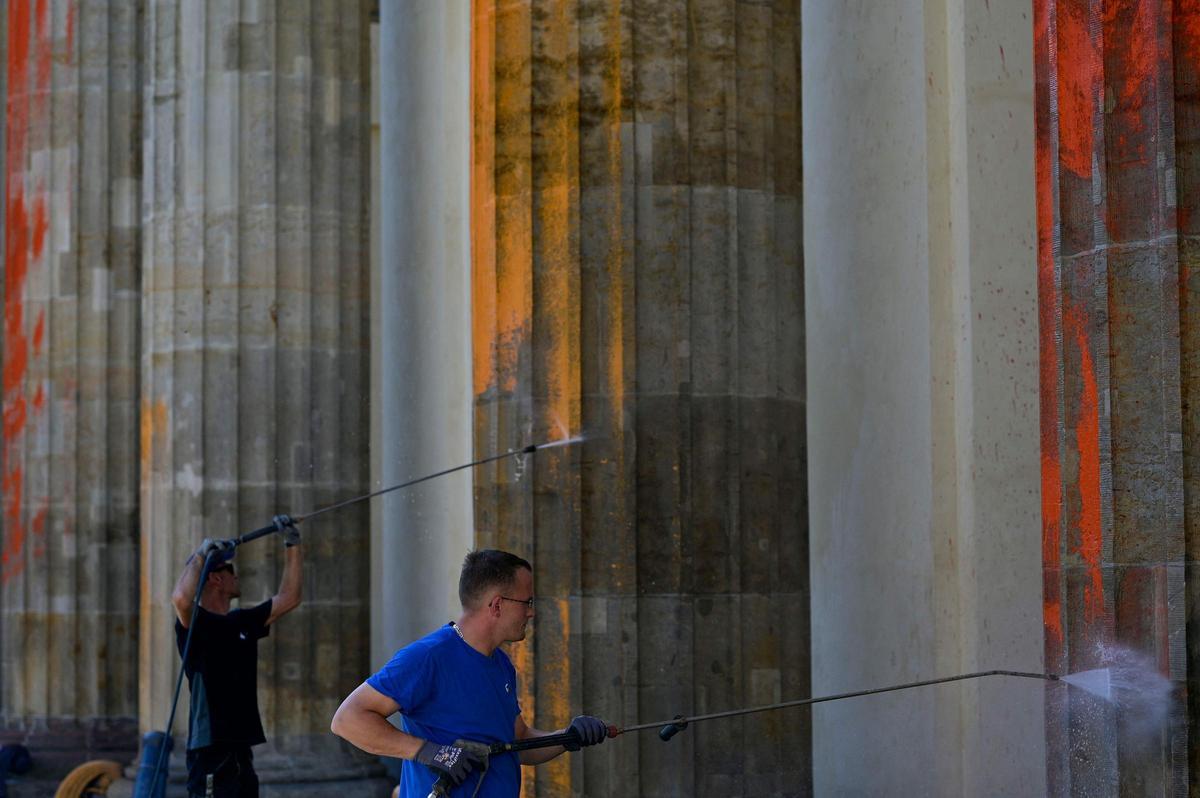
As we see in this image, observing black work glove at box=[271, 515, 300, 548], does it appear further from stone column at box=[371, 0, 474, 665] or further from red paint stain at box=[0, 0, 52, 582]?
red paint stain at box=[0, 0, 52, 582]

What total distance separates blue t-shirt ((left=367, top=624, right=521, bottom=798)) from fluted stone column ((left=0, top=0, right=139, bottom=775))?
29.6ft

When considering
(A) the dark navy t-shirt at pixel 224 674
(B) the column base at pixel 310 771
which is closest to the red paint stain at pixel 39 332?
(B) the column base at pixel 310 771

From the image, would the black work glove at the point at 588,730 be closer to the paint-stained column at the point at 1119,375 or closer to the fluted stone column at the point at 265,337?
the paint-stained column at the point at 1119,375

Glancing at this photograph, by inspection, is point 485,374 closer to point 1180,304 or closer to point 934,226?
point 934,226

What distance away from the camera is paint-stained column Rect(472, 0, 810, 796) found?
30.0 ft

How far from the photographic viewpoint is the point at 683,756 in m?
9.09

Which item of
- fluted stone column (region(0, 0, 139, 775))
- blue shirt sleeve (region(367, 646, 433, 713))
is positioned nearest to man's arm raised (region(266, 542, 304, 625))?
blue shirt sleeve (region(367, 646, 433, 713))

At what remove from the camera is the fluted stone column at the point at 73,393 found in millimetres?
15211

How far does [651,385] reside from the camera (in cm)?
921

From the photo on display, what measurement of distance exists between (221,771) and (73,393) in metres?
5.70

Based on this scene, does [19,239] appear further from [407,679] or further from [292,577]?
[407,679]

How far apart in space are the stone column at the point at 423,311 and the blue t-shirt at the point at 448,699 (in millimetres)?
7623

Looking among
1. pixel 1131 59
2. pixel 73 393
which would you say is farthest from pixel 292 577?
pixel 1131 59

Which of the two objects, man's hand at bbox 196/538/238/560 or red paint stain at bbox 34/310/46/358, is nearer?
man's hand at bbox 196/538/238/560
